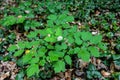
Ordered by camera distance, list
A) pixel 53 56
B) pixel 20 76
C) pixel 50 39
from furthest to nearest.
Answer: pixel 20 76 < pixel 50 39 < pixel 53 56

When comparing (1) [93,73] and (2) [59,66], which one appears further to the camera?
(1) [93,73]

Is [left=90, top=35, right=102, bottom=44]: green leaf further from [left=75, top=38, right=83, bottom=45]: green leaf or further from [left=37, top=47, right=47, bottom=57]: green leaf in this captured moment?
[left=37, top=47, right=47, bottom=57]: green leaf

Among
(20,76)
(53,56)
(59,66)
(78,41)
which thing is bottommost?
(20,76)

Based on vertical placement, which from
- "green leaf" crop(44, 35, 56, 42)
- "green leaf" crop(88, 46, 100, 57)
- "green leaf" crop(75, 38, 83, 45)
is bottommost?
"green leaf" crop(88, 46, 100, 57)

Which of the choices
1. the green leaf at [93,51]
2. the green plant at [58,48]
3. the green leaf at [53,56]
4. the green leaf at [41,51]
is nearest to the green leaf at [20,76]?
the green plant at [58,48]

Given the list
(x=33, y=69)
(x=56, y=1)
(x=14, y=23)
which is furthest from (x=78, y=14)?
(x=33, y=69)

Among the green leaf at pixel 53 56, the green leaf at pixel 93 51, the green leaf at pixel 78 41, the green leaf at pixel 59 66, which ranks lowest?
the green leaf at pixel 59 66

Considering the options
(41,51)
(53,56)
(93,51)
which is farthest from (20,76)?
(93,51)

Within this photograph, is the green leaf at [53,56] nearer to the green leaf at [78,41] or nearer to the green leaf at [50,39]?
the green leaf at [50,39]

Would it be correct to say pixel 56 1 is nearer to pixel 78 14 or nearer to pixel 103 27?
pixel 78 14

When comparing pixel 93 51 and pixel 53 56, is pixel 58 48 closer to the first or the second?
pixel 53 56

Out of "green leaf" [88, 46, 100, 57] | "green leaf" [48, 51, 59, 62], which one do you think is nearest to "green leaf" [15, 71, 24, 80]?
"green leaf" [48, 51, 59, 62]
